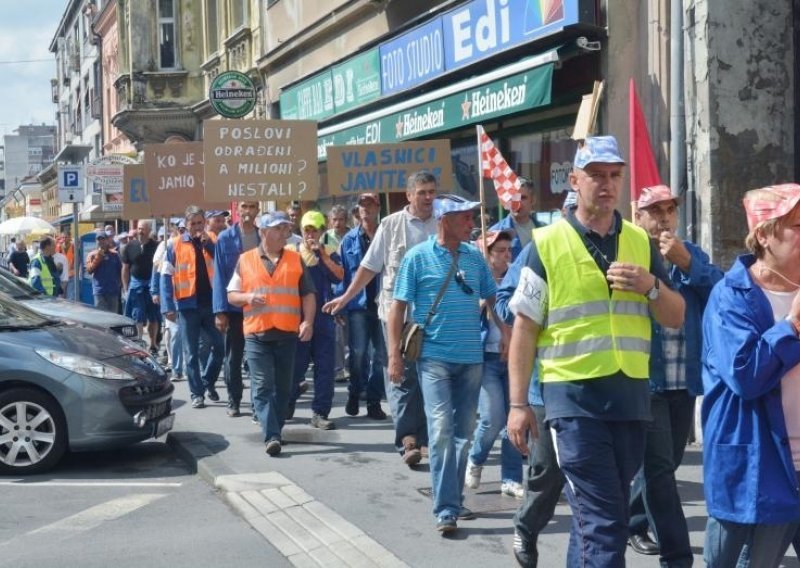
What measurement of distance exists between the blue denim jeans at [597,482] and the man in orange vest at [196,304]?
298 inches

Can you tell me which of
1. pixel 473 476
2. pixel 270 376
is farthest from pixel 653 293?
pixel 270 376

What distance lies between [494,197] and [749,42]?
521 centimetres

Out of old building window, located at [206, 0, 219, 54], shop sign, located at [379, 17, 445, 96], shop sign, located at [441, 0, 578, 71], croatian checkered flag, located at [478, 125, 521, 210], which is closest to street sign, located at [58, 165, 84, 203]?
shop sign, located at [379, 17, 445, 96]

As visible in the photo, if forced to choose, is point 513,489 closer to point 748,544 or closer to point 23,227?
point 748,544

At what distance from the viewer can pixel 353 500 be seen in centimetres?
750

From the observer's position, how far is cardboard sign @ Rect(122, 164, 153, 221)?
16.4 meters

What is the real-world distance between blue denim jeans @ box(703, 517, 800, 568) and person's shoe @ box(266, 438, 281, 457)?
17.1ft

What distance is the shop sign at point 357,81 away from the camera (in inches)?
682

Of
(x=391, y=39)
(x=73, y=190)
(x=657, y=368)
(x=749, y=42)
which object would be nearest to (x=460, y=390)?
(x=657, y=368)

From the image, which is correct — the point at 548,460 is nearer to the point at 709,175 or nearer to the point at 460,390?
the point at 460,390

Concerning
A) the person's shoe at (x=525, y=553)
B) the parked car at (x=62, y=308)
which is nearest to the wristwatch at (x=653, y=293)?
the person's shoe at (x=525, y=553)

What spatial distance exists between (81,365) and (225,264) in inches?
87.5

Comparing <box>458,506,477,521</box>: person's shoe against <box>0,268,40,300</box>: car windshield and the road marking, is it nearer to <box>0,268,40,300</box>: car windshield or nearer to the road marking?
the road marking

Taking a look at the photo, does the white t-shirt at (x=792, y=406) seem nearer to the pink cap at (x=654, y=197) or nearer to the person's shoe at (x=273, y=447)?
the pink cap at (x=654, y=197)
